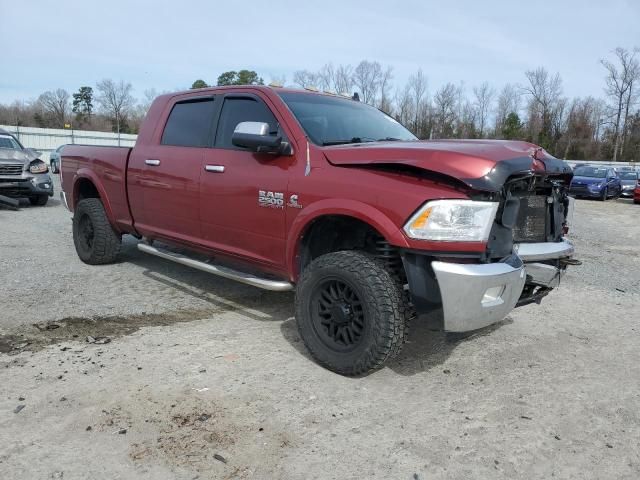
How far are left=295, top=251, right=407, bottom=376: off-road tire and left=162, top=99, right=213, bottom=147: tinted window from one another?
1803 mm

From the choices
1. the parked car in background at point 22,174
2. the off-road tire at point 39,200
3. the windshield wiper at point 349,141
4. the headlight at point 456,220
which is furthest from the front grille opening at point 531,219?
the off-road tire at point 39,200

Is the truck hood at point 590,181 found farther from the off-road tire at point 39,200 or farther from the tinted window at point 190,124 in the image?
the tinted window at point 190,124

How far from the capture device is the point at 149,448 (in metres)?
2.62

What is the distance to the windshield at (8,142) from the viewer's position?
11816 millimetres

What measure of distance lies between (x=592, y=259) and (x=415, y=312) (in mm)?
5836

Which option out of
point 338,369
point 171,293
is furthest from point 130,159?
point 338,369

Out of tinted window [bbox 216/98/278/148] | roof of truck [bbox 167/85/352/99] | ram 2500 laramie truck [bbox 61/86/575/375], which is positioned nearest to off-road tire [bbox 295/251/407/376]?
ram 2500 laramie truck [bbox 61/86/575/375]

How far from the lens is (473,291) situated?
117 inches

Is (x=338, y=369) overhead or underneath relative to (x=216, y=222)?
underneath

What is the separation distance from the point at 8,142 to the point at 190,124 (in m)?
9.42

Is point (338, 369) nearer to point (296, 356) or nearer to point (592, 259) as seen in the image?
point (296, 356)

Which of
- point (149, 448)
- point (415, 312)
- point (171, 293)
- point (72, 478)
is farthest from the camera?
point (171, 293)

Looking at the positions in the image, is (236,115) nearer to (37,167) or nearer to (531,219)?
(531,219)

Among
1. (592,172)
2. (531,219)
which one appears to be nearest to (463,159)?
(531,219)
